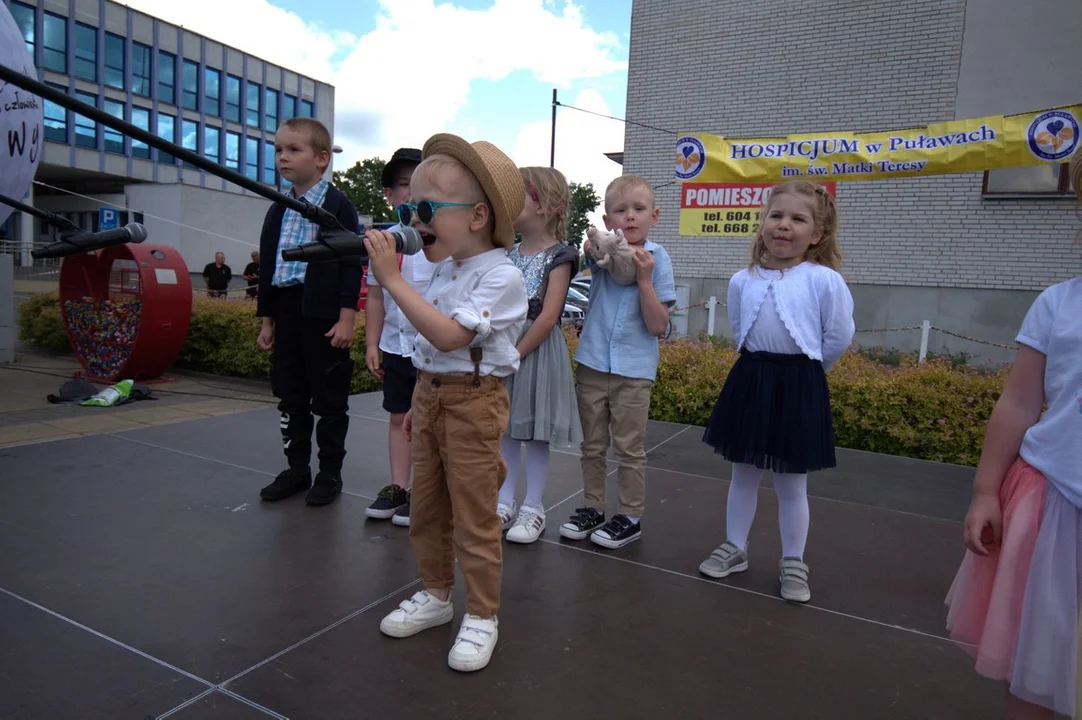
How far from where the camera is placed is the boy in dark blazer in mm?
3488

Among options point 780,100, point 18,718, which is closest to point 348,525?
point 18,718

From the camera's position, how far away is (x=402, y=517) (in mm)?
3453

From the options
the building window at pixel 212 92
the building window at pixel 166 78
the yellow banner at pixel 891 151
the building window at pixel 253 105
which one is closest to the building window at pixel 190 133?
the building window at pixel 212 92

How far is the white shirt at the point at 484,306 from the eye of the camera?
225 centimetres

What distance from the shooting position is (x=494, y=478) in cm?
237

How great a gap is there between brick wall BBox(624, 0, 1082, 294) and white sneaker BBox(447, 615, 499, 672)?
10928mm

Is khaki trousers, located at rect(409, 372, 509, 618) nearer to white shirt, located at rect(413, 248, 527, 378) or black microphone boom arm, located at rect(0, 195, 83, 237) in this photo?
white shirt, located at rect(413, 248, 527, 378)

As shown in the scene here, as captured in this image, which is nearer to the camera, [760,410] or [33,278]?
[760,410]

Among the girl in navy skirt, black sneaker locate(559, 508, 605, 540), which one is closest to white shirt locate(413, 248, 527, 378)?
the girl in navy skirt

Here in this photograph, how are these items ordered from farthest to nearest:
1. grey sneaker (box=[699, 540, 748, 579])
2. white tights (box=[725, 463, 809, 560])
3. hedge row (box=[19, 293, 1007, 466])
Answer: hedge row (box=[19, 293, 1007, 466]) → grey sneaker (box=[699, 540, 748, 579]) → white tights (box=[725, 463, 809, 560])

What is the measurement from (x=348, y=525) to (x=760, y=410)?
76.0 inches

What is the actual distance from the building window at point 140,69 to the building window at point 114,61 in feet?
1.76

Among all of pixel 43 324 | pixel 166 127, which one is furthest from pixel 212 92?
pixel 43 324

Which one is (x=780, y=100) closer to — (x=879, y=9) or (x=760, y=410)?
(x=879, y=9)
